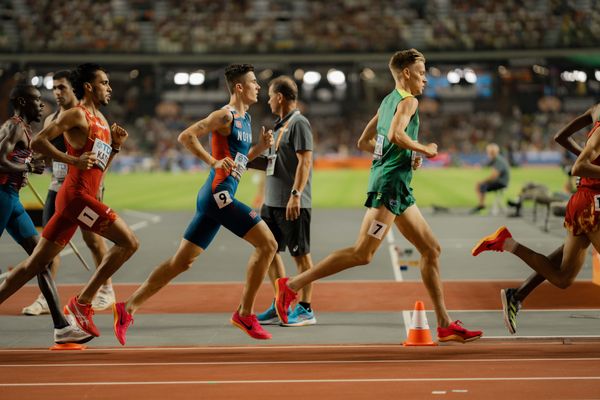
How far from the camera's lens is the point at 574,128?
8586 millimetres

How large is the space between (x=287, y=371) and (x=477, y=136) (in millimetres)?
60325

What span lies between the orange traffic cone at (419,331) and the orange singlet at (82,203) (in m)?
2.72

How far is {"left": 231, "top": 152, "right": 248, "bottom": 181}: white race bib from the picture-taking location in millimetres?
8266

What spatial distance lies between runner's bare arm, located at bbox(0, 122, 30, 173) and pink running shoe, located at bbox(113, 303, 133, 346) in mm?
1920

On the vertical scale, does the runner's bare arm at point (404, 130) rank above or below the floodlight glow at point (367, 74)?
above

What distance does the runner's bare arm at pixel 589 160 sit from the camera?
787 cm

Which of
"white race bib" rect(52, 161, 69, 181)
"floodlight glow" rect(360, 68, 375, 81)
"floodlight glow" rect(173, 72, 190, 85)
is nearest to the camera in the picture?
"white race bib" rect(52, 161, 69, 181)

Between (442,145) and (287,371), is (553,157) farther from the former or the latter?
(287,371)

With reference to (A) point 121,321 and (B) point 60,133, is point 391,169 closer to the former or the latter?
(A) point 121,321

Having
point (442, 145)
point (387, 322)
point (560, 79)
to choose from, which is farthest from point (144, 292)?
point (560, 79)

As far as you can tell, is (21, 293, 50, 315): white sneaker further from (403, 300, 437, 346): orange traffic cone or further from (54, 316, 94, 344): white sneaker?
(403, 300, 437, 346): orange traffic cone

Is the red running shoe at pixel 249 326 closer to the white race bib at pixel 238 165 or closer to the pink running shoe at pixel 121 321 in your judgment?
the pink running shoe at pixel 121 321

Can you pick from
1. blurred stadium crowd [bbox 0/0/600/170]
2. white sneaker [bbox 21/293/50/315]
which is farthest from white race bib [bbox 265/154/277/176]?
blurred stadium crowd [bbox 0/0/600/170]

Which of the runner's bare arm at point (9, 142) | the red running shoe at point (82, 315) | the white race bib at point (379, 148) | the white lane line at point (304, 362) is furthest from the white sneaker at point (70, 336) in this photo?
the white race bib at point (379, 148)
